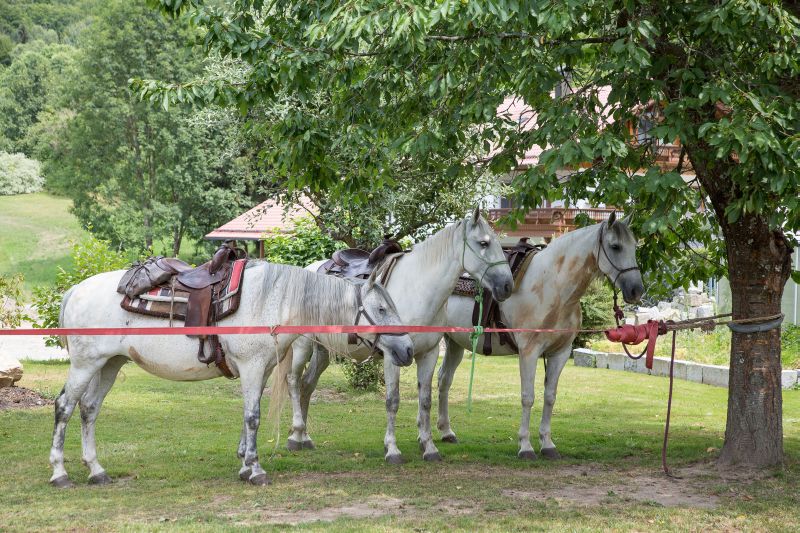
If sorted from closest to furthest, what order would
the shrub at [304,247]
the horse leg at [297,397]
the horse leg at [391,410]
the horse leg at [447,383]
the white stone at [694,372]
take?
the horse leg at [391,410], the horse leg at [297,397], the horse leg at [447,383], the shrub at [304,247], the white stone at [694,372]

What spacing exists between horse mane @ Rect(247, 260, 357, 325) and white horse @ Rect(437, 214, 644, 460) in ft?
6.92

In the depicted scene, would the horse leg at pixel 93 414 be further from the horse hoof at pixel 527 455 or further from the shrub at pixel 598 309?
the shrub at pixel 598 309

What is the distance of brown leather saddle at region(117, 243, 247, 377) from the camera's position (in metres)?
6.98

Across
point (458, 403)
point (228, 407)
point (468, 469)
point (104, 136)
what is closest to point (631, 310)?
point (458, 403)

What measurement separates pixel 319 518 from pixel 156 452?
3.14 m

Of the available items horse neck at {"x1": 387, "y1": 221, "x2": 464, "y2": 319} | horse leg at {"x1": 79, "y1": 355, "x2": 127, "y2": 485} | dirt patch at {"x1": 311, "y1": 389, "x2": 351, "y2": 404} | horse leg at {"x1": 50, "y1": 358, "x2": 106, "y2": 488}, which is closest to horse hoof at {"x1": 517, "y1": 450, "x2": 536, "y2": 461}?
horse neck at {"x1": 387, "y1": 221, "x2": 464, "y2": 319}

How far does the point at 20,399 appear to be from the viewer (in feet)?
38.9

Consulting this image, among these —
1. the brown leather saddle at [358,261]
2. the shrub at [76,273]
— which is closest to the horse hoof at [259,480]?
the brown leather saddle at [358,261]

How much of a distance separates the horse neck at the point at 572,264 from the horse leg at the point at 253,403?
2832 millimetres

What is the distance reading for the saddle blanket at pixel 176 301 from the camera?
702 centimetres

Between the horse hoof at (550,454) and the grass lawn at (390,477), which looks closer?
the grass lawn at (390,477)

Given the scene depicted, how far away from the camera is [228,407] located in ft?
39.6

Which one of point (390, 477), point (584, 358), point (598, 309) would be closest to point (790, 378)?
point (584, 358)

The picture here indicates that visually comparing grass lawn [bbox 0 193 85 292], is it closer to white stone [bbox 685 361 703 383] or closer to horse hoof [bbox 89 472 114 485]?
white stone [bbox 685 361 703 383]
